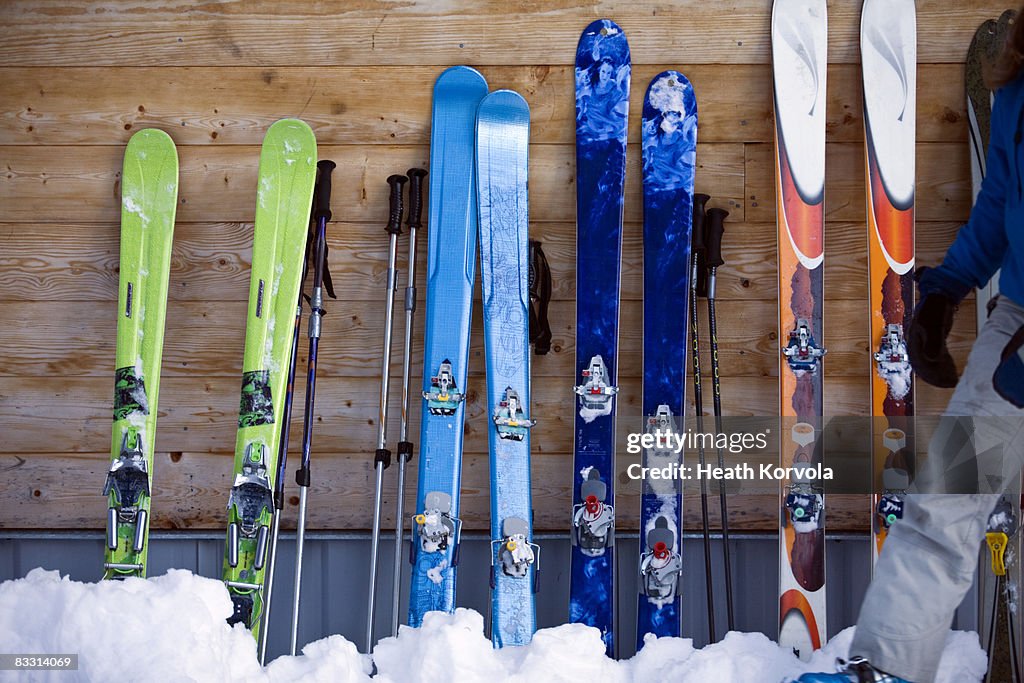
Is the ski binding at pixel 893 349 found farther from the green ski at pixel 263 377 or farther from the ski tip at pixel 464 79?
the green ski at pixel 263 377

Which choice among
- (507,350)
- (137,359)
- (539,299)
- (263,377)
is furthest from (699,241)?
(137,359)

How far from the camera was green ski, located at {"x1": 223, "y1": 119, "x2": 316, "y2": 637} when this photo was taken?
206 cm

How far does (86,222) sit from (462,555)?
4.43ft

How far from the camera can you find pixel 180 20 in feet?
7.42

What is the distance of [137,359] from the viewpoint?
2.12m

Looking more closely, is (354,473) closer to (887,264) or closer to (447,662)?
(447,662)

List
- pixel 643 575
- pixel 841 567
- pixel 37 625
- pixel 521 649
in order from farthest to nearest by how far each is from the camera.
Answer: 1. pixel 841 567
2. pixel 643 575
3. pixel 521 649
4. pixel 37 625

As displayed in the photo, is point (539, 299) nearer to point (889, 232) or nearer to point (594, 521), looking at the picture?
point (594, 521)

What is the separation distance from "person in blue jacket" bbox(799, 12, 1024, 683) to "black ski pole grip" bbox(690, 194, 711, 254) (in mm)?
730

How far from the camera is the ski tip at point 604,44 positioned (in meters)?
2.19

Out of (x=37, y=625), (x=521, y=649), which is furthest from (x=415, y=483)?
(x=37, y=625)

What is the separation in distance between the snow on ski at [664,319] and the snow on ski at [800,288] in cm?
24

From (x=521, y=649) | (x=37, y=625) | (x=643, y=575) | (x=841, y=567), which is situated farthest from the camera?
(x=841, y=567)

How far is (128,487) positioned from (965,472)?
184 cm
